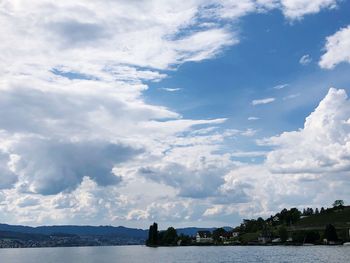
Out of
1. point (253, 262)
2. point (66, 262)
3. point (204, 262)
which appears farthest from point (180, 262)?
point (66, 262)

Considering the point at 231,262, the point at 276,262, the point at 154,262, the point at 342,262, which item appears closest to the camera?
the point at 342,262

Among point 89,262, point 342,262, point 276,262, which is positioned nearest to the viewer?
point 342,262

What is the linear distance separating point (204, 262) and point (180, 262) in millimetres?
7487

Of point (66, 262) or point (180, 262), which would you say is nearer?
point (180, 262)

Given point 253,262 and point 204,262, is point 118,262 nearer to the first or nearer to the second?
point 204,262

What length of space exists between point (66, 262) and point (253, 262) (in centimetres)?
7126

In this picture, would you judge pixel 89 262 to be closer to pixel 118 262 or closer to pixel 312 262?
pixel 118 262

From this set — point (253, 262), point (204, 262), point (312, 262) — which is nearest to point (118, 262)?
point (204, 262)

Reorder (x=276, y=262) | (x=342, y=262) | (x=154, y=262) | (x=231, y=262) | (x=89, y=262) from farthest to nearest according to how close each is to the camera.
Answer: (x=89, y=262) < (x=154, y=262) < (x=231, y=262) < (x=276, y=262) < (x=342, y=262)

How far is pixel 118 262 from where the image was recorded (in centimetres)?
17662

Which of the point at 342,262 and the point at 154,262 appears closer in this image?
the point at 342,262

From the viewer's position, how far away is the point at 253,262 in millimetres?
149625

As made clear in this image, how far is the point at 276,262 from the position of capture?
143m

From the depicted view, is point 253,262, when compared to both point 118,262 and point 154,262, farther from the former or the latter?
point 118,262
